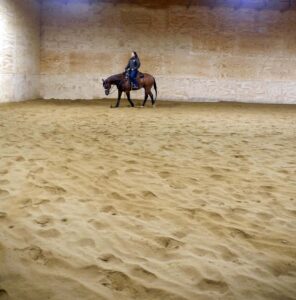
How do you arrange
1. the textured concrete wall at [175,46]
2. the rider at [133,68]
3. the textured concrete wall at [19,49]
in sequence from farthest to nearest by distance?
the textured concrete wall at [175,46] → the textured concrete wall at [19,49] → the rider at [133,68]

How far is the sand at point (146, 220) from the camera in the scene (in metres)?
2.35

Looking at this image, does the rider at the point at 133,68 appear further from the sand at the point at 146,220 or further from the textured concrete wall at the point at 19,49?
the sand at the point at 146,220

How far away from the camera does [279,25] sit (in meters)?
17.9

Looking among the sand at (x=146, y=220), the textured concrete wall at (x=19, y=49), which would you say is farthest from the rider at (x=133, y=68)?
the sand at (x=146, y=220)

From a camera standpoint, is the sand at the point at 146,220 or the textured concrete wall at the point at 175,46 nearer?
the sand at the point at 146,220

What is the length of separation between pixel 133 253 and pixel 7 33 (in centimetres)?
1359

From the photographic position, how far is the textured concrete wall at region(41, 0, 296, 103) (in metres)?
17.4

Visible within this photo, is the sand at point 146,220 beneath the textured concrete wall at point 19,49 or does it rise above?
beneath

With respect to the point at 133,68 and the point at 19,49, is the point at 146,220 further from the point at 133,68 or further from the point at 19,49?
the point at 19,49

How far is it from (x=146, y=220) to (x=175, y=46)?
1552 cm

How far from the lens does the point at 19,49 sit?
15188 mm

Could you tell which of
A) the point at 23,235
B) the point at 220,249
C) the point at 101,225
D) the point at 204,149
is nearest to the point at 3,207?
the point at 23,235

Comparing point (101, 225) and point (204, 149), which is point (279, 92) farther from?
point (101, 225)

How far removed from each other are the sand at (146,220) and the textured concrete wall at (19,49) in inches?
329
